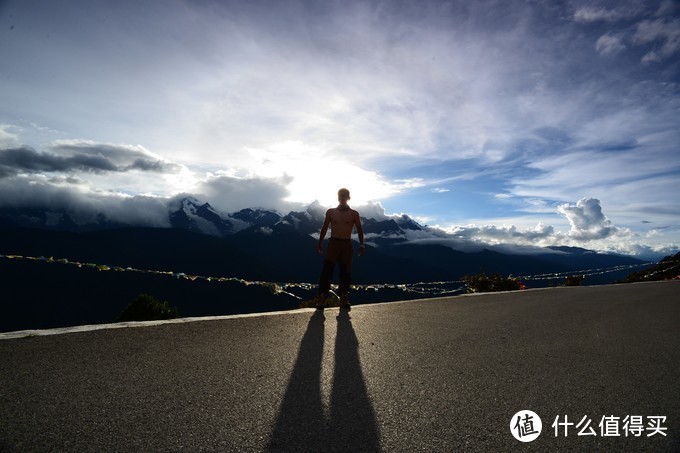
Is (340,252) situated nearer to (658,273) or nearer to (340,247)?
(340,247)

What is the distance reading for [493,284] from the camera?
19547 millimetres

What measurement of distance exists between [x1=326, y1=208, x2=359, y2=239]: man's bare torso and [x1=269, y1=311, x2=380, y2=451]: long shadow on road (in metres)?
4.18

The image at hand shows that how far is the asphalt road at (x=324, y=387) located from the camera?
2.81 m

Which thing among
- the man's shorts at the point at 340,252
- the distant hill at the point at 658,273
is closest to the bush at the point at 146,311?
the man's shorts at the point at 340,252

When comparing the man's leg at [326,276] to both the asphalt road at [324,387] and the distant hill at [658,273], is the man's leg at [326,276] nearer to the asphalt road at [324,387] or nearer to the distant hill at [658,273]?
the asphalt road at [324,387]

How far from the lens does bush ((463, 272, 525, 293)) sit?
1927 centimetres

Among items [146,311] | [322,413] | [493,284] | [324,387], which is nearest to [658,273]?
[493,284]

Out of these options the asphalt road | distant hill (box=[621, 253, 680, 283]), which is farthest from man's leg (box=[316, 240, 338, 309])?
distant hill (box=[621, 253, 680, 283])

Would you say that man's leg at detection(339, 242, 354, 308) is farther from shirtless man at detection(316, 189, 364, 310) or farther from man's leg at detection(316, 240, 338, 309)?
man's leg at detection(316, 240, 338, 309)

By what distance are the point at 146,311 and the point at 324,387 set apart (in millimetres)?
7303

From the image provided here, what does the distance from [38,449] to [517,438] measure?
340 cm

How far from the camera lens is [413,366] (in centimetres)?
452

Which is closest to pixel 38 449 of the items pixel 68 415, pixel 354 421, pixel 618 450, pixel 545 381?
pixel 68 415

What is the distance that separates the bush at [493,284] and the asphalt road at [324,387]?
12.9 metres
